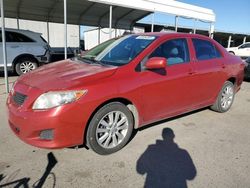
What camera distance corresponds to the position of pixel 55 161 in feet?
10.2

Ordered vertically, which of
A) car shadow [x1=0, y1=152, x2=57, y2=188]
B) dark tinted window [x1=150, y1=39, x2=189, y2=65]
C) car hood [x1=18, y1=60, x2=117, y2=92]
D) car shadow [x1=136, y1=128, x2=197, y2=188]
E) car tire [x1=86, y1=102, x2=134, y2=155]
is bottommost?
car shadow [x1=0, y1=152, x2=57, y2=188]

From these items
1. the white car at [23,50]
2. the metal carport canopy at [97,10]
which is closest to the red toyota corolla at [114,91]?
the metal carport canopy at [97,10]

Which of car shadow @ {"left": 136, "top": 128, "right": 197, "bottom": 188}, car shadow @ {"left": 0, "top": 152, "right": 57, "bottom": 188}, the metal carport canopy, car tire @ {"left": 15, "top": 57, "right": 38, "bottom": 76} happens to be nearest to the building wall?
the metal carport canopy

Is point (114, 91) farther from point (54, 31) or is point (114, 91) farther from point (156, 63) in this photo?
point (54, 31)

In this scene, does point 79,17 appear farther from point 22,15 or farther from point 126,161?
point 126,161

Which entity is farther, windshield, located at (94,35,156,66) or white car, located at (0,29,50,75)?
white car, located at (0,29,50,75)

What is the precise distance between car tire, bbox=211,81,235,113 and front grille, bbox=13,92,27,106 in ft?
12.7

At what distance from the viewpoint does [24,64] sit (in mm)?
8898

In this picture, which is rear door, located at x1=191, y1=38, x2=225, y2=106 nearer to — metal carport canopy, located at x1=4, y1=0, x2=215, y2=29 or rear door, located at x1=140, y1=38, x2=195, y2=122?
rear door, located at x1=140, y1=38, x2=195, y2=122

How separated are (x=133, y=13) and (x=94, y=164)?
471 inches

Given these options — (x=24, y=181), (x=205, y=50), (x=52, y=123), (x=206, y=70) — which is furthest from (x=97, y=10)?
(x=24, y=181)

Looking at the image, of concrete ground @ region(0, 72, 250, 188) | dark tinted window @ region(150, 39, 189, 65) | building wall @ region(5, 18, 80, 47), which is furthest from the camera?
building wall @ region(5, 18, 80, 47)

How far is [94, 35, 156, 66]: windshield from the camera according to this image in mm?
3691

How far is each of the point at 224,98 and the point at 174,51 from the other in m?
1.99
